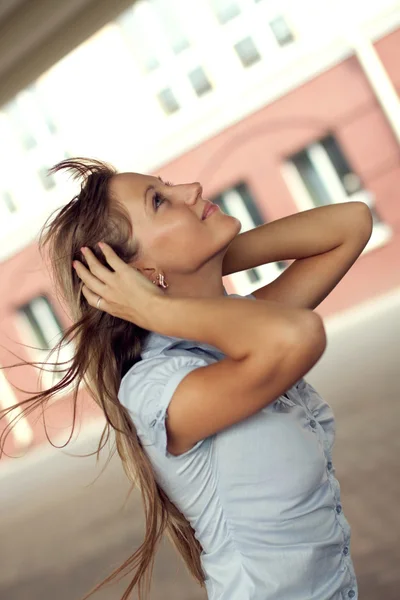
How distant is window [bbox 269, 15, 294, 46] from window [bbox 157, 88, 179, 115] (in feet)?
4.35

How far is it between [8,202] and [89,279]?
30.4ft

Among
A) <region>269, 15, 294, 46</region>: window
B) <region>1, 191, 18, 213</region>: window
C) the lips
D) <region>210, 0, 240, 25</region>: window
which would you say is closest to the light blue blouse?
the lips

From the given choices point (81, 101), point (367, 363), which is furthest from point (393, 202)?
point (81, 101)

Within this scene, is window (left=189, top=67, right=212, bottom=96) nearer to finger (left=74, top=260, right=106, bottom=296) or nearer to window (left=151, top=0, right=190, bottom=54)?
window (left=151, top=0, right=190, bottom=54)

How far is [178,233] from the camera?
1.58 metres

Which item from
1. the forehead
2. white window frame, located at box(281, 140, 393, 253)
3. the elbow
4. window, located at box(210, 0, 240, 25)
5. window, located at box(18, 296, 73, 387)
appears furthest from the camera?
window, located at box(18, 296, 73, 387)

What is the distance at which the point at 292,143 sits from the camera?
9188 mm

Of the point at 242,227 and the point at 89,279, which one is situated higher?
the point at 89,279

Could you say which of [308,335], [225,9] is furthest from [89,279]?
[225,9]

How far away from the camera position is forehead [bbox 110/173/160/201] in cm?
165

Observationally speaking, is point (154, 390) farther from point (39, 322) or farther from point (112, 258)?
point (39, 322)

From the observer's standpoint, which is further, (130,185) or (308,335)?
(130,185)

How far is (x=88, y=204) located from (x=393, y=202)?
24.4 feet

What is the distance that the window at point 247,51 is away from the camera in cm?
920
